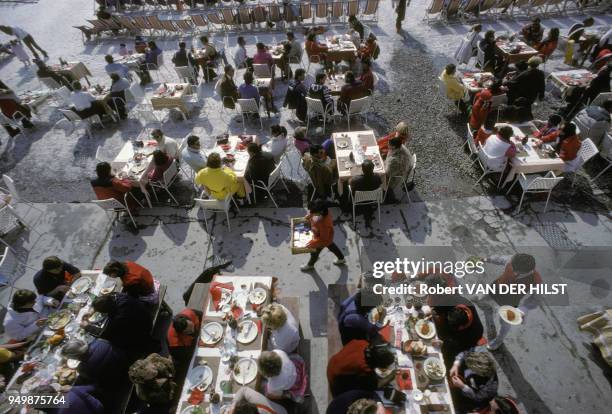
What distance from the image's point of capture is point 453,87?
9344mm

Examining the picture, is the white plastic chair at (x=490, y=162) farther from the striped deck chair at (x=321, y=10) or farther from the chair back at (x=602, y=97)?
the striped deck chair at (x=321, y=10)

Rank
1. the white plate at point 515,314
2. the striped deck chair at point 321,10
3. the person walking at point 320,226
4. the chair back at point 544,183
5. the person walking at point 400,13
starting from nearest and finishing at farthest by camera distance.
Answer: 1. the white plate at point 515,314
2. the person walking at point 320,226
3. the chair back at point 544,183
4. the person walking at point 400,13
5. the striped deck chair at point 321,10

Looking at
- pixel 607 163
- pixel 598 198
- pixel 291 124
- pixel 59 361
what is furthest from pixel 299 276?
pixel 607 163

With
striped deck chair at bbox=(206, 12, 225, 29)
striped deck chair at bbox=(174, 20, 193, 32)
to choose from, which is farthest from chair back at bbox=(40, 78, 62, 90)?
striped deck chair at bbox=(206, 12, 225, 29)

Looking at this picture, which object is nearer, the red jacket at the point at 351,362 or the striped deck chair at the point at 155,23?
the red jacket at the point at 351,362

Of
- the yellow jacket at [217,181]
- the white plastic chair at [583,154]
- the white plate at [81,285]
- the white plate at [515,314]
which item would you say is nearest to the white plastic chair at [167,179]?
the yellow jacket at [217,181]

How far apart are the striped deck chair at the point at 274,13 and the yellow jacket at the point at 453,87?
9.28 metres

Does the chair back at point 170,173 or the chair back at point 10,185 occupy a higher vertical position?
the chair back at point 10,185

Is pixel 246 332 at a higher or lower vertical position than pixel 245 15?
lower

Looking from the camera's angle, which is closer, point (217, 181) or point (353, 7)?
point (217, 181)

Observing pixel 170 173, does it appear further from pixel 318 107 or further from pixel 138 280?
pixel 318 107

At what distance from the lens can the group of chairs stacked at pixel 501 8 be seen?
1433cm

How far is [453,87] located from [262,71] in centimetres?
608

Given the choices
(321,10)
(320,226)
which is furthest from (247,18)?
(320,226)
